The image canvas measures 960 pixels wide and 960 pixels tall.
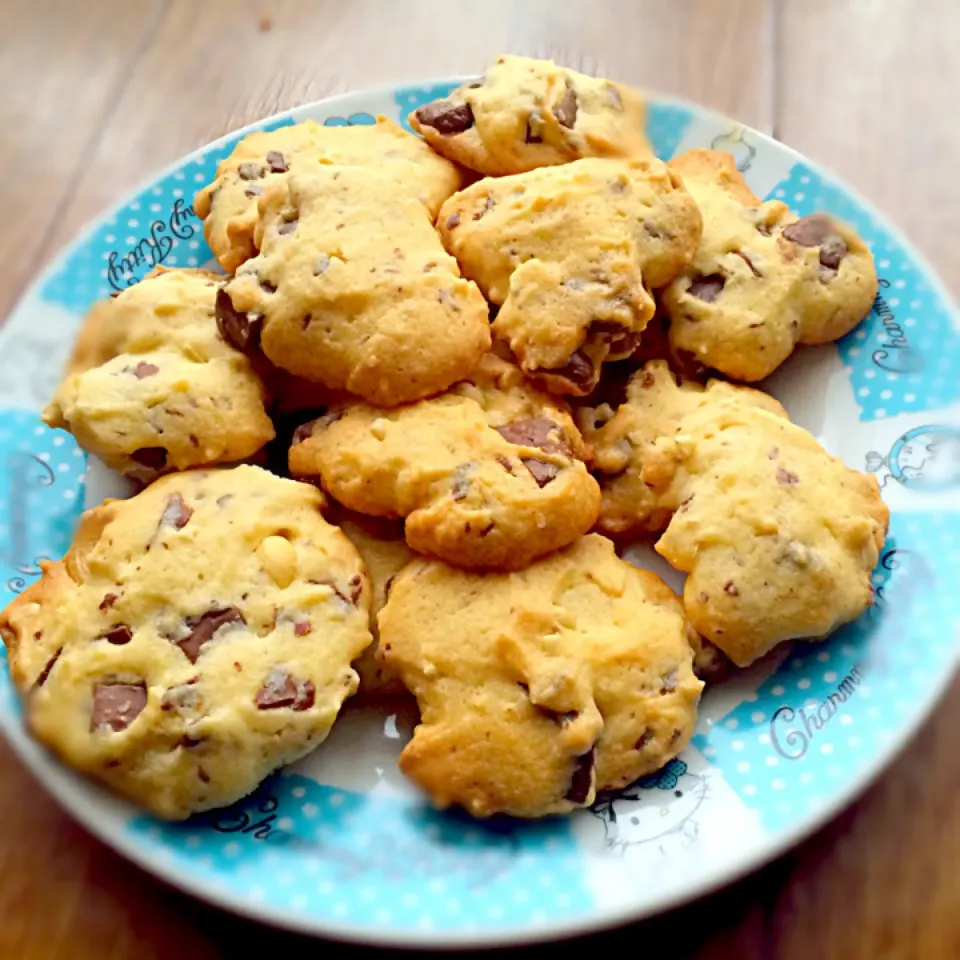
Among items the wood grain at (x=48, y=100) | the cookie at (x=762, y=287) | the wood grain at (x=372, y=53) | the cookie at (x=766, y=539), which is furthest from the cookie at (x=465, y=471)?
the wood grain at (x=372, y=53)

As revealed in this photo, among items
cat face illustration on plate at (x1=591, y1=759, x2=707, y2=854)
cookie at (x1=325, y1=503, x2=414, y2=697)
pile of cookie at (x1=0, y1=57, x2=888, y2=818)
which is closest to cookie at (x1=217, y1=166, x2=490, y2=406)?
pile of cookie at (x1=0, y1=57, x2=888, y2=818)

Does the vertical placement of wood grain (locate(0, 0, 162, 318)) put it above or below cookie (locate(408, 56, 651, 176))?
below

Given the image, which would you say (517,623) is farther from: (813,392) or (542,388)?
(813,392)

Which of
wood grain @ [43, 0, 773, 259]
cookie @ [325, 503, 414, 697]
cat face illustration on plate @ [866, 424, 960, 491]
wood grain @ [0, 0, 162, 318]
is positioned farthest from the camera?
wood grain @ [43, 0, 773, 259]

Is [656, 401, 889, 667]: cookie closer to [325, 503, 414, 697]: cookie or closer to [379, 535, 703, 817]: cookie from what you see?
[379, 535, 703, 817]: cookie

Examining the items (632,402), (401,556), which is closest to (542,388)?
(632,402)

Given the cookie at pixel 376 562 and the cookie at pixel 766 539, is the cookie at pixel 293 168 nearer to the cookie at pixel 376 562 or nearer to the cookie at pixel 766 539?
the cookie at pixel 376 562

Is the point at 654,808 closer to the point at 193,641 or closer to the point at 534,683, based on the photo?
the point at 534,683

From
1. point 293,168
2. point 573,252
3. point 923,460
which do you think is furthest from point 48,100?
point 923,460
